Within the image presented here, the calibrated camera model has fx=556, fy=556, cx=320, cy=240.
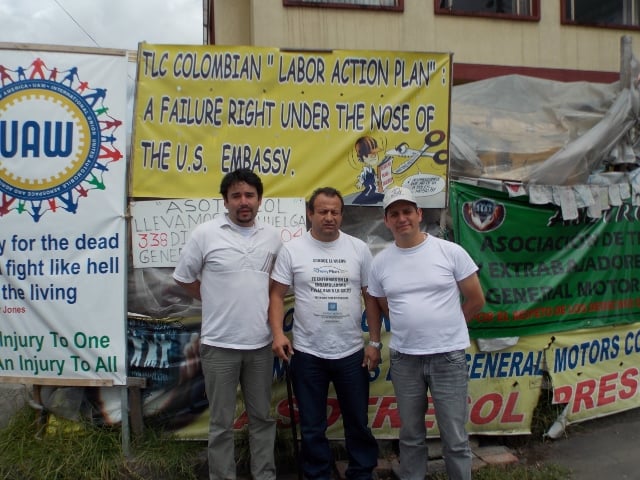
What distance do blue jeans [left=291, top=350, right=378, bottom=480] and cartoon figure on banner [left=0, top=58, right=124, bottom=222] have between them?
1869 mm

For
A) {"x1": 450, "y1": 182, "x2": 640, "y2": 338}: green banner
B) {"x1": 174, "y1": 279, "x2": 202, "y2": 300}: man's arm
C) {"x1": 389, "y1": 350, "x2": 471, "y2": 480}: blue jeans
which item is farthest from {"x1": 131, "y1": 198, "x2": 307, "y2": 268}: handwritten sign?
{"x1": 450, "y1": 182, "x2": 640, "y2": 338}: green banner

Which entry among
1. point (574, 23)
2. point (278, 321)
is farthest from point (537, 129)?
point (574, 23)

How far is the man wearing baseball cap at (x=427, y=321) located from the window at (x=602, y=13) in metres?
6.59

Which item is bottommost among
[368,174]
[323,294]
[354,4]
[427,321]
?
[427,321]

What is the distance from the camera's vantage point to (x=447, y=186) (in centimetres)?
406

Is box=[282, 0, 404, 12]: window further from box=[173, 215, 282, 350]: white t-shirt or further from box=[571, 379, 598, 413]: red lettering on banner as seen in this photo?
box=[571, 379, 598, 413]: red lettering on banner

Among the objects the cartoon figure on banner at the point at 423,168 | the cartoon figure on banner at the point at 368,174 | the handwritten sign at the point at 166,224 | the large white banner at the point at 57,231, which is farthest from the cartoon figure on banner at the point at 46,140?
the cartoon figure on banner at the point at 423,168

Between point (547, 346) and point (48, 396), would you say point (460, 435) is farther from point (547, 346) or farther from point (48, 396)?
point (48, 396)

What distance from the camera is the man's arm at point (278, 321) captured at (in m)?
3.26

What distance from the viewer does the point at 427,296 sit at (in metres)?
3.03

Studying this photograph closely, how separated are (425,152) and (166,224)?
1918mm

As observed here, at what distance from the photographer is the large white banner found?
3.66 meters

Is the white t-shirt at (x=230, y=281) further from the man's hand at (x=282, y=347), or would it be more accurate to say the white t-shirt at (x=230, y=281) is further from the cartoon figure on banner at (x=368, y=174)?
the cartoon figure on banner at (x=368, y=174)

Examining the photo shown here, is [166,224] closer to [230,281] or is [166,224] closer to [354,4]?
[230,281]
